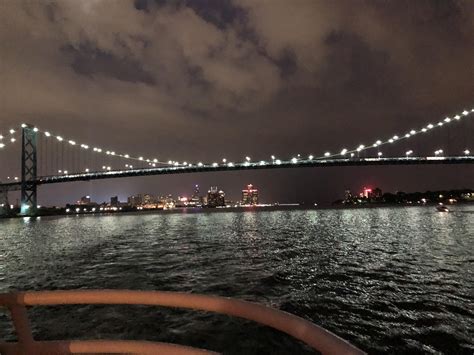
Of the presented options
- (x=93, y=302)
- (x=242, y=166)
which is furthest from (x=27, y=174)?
(x=93, y=302)

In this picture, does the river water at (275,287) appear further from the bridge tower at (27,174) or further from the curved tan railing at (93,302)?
the bridge tower at (27,174)

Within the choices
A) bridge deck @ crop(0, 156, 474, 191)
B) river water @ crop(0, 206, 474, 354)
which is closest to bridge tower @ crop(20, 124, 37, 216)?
bridge deck @ crop(0, 156, 474, 191)

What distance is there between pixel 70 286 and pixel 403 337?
30.5ft

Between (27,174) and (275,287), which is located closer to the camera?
(275,287)

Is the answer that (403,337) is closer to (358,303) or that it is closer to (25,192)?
(358,303)

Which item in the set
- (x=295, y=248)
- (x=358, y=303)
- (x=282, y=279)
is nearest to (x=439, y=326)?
(x=358, y=303)

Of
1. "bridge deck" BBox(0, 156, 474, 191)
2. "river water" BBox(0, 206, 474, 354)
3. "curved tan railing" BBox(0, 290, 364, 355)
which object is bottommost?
"river water" BBox(0, 206, 474, 354)

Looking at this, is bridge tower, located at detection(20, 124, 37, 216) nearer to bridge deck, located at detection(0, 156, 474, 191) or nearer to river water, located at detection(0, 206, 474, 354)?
bridge deck, located at detection(0, 156, 474, 191)

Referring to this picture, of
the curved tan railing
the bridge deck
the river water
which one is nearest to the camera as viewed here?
the curved tan railing

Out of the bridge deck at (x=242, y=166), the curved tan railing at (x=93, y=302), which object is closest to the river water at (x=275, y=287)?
the curved tan railing at (x=93, y=302)

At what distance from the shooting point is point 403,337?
654cm

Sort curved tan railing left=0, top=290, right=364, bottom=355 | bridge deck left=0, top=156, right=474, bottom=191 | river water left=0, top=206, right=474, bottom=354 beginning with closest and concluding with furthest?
curved tan railing left=0, top=290, right=364, bottom=355, river water left=0, top=206, right=474, bottom=354, bridge deck left=0, top=156, right=474, bottom=191

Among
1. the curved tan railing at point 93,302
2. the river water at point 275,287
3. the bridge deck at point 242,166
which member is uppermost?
the bridge deck at point 242,166

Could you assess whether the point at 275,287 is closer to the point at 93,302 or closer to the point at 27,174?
the point at 93,302
